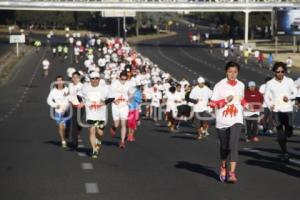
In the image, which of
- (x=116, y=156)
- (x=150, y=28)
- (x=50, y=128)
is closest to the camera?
(x=116, y=156)

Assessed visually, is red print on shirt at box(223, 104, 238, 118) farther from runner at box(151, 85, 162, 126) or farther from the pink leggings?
runner at box(151, 85, 162, 126)

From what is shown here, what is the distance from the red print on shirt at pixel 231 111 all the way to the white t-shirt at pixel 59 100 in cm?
654

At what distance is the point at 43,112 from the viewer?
3616 cm

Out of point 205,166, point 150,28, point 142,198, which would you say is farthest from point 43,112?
point 150,28

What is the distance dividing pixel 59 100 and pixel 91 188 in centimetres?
647

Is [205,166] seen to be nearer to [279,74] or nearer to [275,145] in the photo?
[279,74]

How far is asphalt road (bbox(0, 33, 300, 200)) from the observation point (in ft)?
35.7

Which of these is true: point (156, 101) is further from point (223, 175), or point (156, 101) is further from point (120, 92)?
point (223, 175)

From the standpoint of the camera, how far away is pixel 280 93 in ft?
45.9

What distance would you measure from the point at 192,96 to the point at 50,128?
6.37m

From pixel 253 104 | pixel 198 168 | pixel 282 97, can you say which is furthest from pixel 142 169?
pixel 253 104

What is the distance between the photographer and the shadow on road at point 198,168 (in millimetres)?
12641

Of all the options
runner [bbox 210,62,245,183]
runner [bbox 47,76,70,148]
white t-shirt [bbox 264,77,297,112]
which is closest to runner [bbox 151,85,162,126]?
runner [bbox 47,76,70,148]

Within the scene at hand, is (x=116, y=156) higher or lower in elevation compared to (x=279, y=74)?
lower
